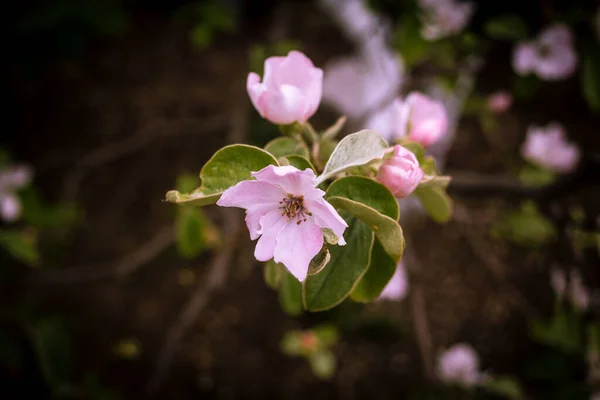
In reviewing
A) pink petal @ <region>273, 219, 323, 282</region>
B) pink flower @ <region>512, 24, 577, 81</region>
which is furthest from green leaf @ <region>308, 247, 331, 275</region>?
pink flower @ <region>512, 24, 577, 81</region>

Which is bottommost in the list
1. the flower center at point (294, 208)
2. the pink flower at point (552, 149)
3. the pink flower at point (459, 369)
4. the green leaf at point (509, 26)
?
the pink flower at point (459, 369)

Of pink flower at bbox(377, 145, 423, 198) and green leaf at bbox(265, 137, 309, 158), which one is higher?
green leaf at bbox(265, 137, 309, 158)

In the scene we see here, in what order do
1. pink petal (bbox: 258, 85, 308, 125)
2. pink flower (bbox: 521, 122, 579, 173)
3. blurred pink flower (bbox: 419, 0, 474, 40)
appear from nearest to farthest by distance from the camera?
pink petal (bbox: 258, 85, 308, 125) < blurred pink flower (bbox: 419, 0, 474, 40) < pink flower (bbox: 521, 122, 579, 173)

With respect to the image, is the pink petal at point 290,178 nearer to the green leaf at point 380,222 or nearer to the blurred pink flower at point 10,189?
the green leaf at point 380,222

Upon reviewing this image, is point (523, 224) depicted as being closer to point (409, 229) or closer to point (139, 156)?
point (409, 229)

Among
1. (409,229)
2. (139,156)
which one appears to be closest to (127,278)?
(139,156)

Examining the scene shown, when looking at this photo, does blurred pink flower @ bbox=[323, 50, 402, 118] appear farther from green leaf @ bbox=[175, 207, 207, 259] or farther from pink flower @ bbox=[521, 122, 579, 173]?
green leaf @ bbox=[175, 207, 207, 259]

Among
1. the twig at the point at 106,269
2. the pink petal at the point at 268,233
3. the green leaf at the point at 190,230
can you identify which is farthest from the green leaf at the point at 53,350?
the pink petal at the point at 268,233
